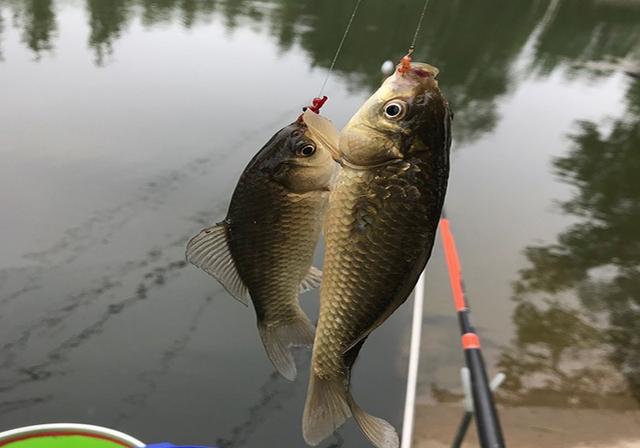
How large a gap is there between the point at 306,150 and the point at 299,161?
0.03 metres

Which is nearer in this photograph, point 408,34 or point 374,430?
point 374,430

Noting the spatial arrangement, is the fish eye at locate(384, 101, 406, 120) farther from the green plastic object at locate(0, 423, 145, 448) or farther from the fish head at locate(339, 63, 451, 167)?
the green plastic object at locate(0, 423, 145, 448)

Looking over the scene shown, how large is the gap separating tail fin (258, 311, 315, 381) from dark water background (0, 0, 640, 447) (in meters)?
2.29

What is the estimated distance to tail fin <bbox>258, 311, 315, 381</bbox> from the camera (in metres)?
1.31

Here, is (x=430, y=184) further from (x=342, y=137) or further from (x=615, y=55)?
(x=615, y=55)

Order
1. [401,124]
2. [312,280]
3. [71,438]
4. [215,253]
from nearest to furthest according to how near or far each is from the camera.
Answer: [401,124] → [215,253] → [312,280] → [71,438]

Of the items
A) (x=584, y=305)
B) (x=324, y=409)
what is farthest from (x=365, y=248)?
(x=584, y=305)

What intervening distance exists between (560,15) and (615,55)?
6469 millimetres

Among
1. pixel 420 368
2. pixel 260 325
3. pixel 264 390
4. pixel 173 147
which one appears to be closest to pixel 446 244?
pixel 420 368

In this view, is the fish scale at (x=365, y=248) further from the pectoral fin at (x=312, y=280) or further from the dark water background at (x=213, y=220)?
the dark water background at (x=213, y=220)

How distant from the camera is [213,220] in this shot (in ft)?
17.1

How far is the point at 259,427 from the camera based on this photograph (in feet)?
11.3

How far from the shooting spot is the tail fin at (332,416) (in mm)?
1171

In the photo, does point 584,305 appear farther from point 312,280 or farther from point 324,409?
point 324,409
